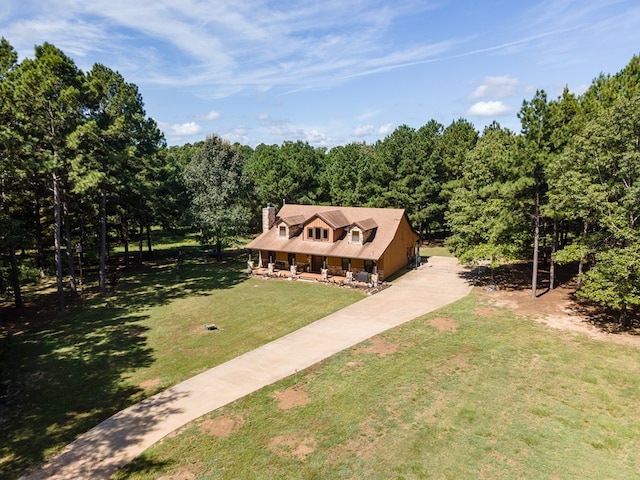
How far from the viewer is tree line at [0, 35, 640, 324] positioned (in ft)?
70.7

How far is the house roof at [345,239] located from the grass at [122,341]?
3.44m

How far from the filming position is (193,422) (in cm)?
1420

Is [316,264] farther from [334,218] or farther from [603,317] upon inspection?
[603,317]

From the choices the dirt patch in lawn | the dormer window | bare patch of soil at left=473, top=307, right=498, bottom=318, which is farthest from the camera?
the dormer window

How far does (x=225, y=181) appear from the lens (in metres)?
43.5

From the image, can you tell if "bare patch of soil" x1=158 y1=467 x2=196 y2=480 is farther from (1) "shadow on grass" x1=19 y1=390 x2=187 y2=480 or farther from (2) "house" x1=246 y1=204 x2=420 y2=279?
(2) "house" x1=246 y1=204 x2=420 y2=279

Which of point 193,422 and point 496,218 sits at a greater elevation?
point 496,218

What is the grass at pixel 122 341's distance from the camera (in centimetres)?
1477

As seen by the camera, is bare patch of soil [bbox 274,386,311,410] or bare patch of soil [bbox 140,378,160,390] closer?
bare patch of soil [bbox 274,386,311,410]

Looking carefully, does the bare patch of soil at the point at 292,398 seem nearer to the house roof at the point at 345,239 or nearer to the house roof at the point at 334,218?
the house roof at the point at 345,239

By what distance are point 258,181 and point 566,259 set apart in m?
44.5

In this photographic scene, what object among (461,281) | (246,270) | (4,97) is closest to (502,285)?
(461,281)

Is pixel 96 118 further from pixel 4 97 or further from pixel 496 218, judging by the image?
pixel 496 218

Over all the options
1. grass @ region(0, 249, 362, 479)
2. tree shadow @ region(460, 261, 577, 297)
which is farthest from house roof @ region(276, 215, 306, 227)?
tree shadow @ region(460, 261, 577, 297)
